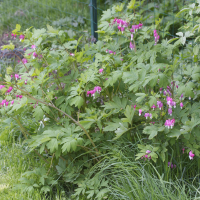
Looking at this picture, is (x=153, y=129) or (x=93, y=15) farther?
(x=93, y=15)

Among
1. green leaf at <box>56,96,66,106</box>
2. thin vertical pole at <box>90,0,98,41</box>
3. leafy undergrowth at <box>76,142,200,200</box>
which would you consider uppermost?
thin vertical pole at <box>90,0,98,41</box>

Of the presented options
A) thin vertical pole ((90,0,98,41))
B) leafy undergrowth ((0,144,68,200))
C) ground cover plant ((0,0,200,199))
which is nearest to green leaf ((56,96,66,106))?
ground cover plant ((0,0,200,199))

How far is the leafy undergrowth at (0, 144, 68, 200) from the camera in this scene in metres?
2.48

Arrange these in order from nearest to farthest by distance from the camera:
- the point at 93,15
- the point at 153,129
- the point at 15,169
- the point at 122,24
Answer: the point at 153,129, the point at 122,24, the point at 15,169, the point at 93,15

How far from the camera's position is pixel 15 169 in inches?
114

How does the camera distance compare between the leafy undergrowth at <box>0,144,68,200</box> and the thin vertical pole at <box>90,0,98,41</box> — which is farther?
the thin vertical pole at <box>90,0,98,41</box>

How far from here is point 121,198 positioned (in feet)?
7.03

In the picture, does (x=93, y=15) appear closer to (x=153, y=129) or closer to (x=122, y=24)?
(x=122, y=24)

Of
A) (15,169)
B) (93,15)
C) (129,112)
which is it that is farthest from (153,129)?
(93,15)

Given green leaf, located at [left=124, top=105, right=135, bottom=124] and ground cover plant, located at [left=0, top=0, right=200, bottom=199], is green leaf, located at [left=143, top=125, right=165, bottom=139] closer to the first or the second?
ground cover plant, located at [left=0, top=0, right=200, bottom=199]

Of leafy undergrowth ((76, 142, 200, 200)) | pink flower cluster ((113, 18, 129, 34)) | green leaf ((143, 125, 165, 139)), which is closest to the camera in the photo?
leafy undergrowth ((76, 142, 200, 200))

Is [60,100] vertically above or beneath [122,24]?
beneath

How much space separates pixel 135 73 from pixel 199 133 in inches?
25.4

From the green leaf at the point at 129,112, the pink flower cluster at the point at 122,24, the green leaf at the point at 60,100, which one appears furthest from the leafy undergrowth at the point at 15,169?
the pink flower cluster at the point at 122,24
